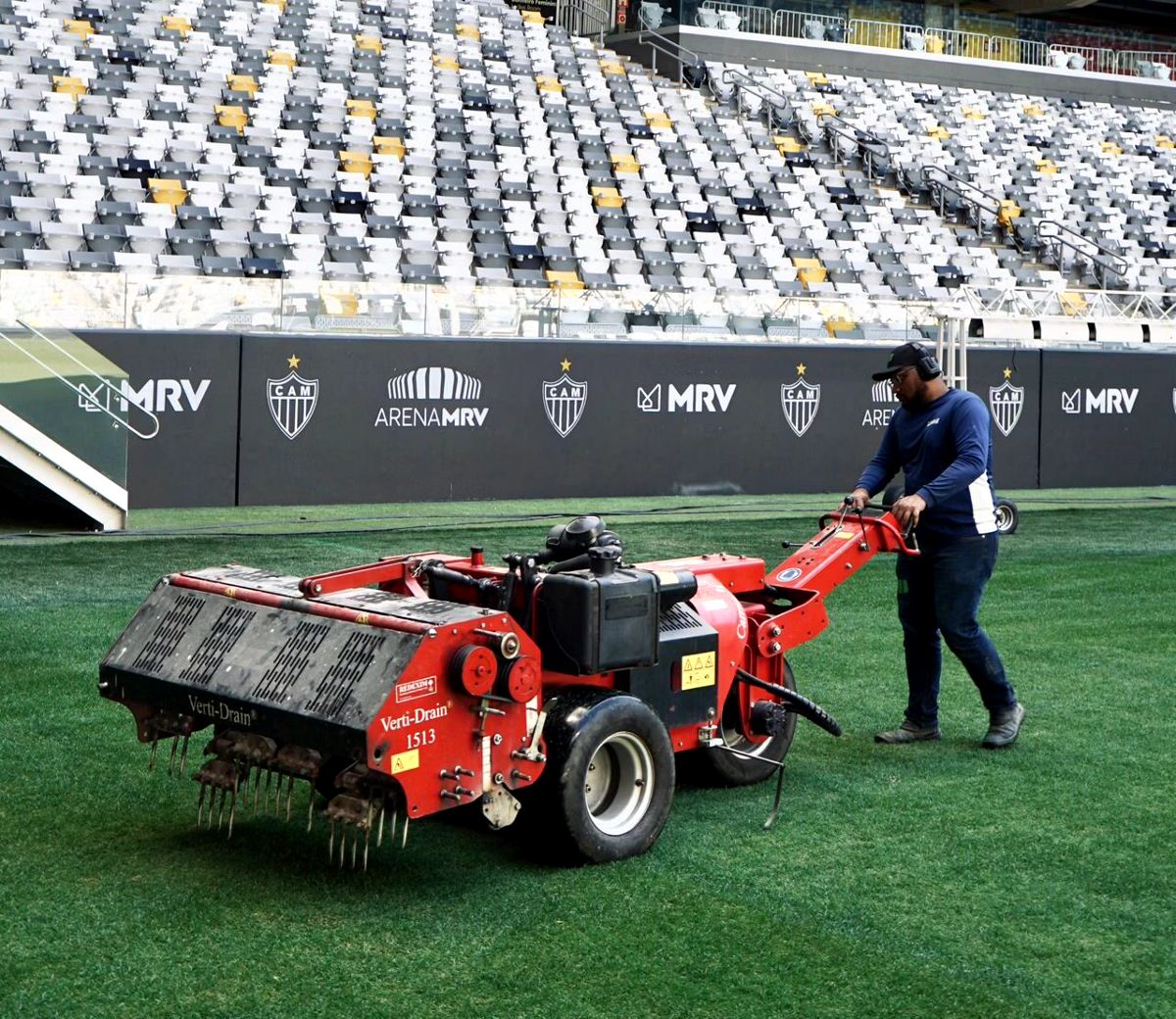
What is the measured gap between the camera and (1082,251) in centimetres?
2548

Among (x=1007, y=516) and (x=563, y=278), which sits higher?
(x=563, y=278)

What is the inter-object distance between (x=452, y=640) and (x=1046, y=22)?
37092 mm

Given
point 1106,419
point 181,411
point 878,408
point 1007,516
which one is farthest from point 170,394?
point 1106,419

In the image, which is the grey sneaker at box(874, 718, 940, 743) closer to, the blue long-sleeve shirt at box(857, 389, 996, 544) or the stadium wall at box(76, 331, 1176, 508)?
the blue long-sleeve shirt at box(857, 389, 996, 544)

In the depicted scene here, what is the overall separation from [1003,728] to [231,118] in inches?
683

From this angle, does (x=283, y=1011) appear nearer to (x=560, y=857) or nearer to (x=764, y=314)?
(x=560, y=857)

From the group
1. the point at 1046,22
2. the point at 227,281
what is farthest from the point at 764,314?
the point at 1046,22

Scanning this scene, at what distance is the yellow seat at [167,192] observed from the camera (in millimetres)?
18797

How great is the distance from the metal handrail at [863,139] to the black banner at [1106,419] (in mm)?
8561

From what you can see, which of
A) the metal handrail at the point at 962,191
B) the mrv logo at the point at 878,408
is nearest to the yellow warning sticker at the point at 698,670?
the mrv logo at the point at 878,408

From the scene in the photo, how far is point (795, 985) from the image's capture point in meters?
3.98

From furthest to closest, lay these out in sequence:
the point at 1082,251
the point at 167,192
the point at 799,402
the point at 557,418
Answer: the point at 1082,251
the point at 167,192
the point at 799,402
the point at 557,418

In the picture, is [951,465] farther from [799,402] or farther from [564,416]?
[799,402]

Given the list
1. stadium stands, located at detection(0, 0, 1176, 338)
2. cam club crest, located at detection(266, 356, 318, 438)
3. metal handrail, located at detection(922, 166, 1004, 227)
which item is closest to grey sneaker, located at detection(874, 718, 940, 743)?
cam club crest, located at detection(266, 356, 318, 438)
